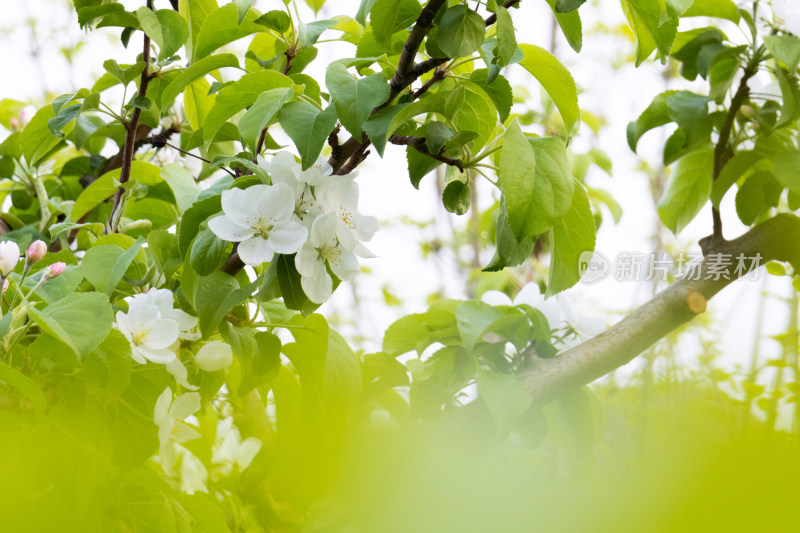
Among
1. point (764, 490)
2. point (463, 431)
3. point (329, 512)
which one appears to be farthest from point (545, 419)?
point (764, 490)

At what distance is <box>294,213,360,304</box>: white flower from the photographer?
0.37 m

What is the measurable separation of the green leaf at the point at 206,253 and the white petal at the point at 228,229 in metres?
0.01

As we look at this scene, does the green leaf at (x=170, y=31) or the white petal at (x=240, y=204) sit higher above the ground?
the green leaf at (x=170, y=31)

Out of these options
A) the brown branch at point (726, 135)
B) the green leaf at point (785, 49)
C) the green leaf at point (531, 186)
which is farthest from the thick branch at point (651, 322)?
the green leaf at point (531, 186)

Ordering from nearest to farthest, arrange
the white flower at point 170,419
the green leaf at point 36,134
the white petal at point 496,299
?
the white flower at point 170,419
the green leaf at point 36,134
the white petal at point 496,299

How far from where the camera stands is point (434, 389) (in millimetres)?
604

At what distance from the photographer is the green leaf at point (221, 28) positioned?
0.45m

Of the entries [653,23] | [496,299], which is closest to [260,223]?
[653,23]

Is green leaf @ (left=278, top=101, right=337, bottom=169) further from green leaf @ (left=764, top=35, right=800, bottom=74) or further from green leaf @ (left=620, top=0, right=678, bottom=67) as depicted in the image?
green leaf @ (left=764, top=35, right=800, bottom=74)

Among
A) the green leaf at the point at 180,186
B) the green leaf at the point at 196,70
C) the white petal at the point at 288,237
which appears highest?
the green leaf at the point at 196,70

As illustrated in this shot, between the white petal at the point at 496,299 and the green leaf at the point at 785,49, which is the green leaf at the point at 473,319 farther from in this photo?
the green leaf at the point at 785,49

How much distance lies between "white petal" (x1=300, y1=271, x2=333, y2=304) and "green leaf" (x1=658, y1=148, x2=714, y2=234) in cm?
48

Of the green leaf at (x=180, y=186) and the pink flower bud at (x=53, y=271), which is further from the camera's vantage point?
the green leaf at (x=180, y=186)

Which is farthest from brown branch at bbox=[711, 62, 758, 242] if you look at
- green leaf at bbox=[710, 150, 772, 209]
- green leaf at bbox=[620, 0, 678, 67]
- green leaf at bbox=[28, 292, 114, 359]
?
green leaf at bbox=[28, 292, 114, 359]
